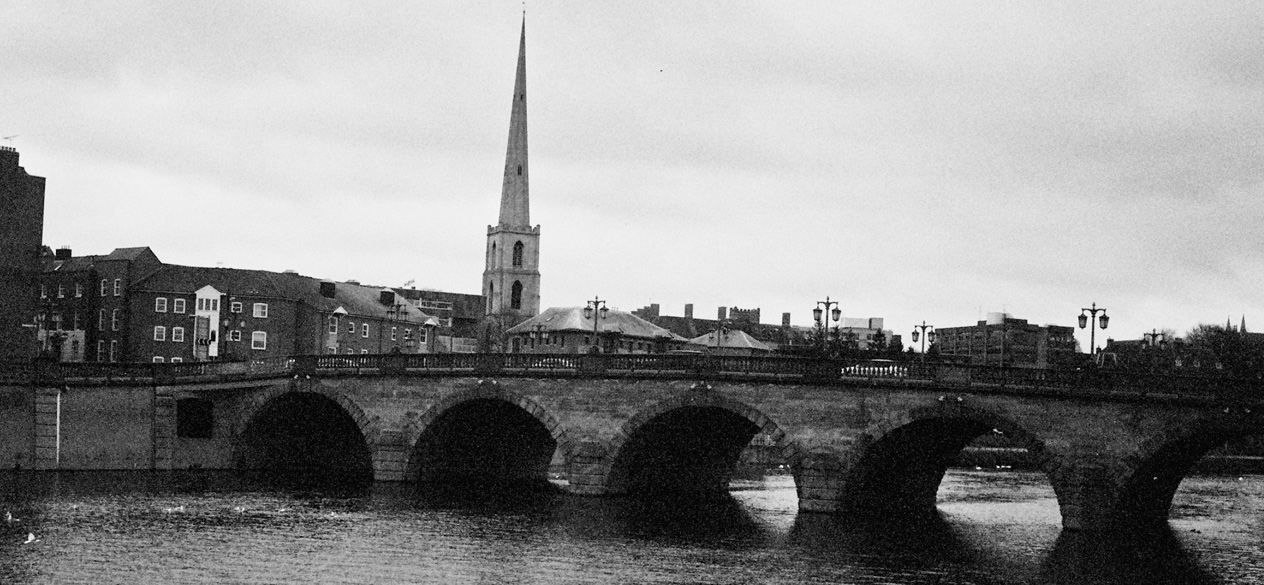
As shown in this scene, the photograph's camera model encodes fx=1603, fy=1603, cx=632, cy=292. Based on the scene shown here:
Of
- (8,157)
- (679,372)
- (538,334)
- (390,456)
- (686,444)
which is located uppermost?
(8,157)

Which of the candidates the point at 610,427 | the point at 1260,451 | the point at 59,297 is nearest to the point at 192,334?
the point at 59,297

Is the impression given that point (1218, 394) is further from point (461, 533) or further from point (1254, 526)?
point (461, 533)

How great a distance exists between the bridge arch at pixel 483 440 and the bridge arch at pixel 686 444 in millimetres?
2902

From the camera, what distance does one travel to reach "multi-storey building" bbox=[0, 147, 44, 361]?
99250 millimetres

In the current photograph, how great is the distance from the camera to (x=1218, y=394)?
5888 centimetres

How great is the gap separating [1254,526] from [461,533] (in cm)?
3655

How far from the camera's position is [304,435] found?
3718 inches

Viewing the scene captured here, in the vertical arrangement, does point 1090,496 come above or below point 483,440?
below

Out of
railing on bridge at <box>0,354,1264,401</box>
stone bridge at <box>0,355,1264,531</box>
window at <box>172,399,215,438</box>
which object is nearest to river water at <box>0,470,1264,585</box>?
stone bridge at <box>0,355,1264,531</box>

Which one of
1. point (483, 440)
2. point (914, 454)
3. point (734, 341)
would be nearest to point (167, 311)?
point (483, 440)

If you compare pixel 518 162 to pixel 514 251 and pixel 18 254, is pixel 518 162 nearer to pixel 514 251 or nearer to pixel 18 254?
pixel 514 251

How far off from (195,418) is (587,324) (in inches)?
2685

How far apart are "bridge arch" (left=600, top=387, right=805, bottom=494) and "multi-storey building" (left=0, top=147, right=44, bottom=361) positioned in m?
43.6

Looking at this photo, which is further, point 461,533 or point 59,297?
point 59,297
